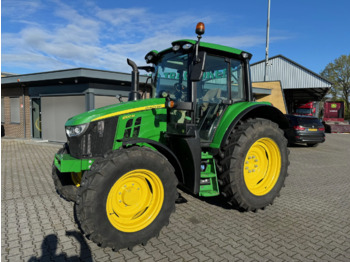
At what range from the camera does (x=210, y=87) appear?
3.96 meters

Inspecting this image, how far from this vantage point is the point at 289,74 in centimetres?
2489

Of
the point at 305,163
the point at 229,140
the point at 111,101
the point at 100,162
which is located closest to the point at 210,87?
the point at 229,140

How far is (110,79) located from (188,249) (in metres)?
9.09

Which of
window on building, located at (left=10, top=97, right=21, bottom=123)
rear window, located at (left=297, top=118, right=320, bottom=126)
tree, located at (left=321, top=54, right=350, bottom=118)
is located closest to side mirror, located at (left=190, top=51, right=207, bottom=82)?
rear window, located at (left=297, top=118, right=320, bottom=126)

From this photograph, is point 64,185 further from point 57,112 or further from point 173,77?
point 57,112

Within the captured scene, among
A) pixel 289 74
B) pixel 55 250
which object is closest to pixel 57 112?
pixel 55 250

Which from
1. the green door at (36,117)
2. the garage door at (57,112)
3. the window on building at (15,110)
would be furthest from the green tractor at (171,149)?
the window on building at (15,110)

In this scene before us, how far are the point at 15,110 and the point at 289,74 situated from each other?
900 inches

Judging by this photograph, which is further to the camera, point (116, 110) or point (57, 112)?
point (57, 112)

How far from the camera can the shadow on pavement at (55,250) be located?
2.71 meters

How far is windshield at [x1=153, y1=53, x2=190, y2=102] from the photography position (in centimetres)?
358

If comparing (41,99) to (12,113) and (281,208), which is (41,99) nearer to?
(12,113)

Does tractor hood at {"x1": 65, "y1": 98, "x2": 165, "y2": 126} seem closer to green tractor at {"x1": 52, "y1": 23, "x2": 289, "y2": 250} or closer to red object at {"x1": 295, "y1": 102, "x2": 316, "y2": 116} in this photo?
green tractor at {"x1": 52, "y1": 23, "x2": 289, "y2": 250}

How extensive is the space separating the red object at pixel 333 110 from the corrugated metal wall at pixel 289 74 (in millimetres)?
3705
